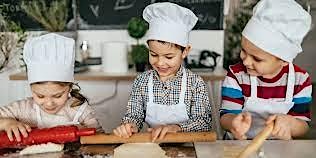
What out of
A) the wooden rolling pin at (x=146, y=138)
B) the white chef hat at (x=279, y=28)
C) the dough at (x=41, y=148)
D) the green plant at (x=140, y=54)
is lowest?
the dough at (x=41, y=148)

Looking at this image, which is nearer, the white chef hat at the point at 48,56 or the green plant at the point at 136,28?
the white chef hat at the point at 48,56

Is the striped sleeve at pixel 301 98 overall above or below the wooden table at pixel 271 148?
above

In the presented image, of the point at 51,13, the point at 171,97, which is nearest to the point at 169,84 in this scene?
the point at 171,97

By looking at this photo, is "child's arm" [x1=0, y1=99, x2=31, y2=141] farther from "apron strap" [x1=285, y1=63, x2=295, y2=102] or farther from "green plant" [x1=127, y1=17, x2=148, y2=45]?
"green plant" [x1=127, y1=17, x2=148, y2=45]

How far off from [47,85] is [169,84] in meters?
0.34

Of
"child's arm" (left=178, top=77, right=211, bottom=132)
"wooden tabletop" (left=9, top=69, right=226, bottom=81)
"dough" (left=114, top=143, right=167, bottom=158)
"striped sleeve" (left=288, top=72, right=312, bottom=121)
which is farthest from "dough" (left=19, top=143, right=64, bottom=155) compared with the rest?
"wooden tabletop" (left=9, top=69, right=226, bottom=81)

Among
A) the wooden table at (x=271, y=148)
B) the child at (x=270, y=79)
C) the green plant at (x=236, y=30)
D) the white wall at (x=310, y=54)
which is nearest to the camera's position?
the wooden table at (x=271, y=148)

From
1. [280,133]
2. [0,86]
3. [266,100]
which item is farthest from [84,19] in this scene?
[280,133]

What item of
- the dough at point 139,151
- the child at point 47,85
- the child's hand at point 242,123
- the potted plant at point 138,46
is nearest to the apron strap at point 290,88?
the child's hand at point 242,123

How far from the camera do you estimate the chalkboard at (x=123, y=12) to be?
201 centimetres

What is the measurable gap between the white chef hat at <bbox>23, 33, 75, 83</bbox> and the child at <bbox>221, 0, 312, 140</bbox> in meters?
0.44

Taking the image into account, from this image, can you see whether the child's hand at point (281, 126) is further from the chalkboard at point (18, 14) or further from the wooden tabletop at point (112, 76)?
the chalkboard at point (18, 14)

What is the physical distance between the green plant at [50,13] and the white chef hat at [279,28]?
3.78ft

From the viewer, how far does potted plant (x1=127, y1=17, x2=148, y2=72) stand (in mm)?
1904
